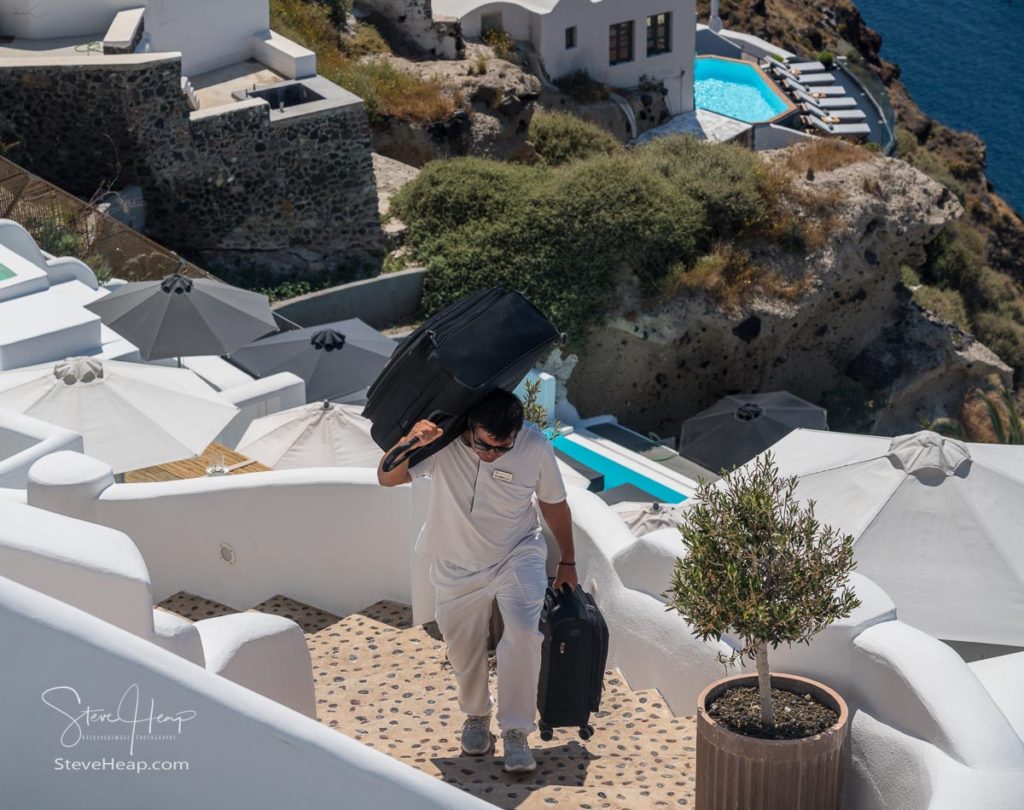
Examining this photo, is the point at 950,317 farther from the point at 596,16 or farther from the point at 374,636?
the point at 374,636

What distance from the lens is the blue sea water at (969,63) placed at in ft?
227

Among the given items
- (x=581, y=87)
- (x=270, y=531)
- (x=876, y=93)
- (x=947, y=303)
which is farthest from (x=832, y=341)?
(x=876, y=93)

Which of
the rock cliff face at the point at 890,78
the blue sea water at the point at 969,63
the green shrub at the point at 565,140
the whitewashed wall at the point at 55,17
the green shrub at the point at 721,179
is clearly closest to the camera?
the whitewashed wall at the point at 55,17

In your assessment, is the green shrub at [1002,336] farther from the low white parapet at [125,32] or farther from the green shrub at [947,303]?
the low white parapet at [125,32]

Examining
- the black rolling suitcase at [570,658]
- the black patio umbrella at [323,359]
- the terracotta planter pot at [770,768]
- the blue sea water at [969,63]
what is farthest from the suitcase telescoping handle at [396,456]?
the blue sea water at [969,63]

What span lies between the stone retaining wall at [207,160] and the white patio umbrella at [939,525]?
13043 millimetres

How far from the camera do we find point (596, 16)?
35.0 metres

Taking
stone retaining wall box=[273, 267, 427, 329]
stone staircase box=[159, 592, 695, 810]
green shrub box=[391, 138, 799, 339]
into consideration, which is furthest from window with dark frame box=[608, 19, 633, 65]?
stone staircase box=[159, 592, 695, 810]

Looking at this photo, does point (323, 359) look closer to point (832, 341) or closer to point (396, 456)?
point (396, 456)

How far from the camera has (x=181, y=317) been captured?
16.0m

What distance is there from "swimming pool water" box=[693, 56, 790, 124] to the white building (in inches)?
118

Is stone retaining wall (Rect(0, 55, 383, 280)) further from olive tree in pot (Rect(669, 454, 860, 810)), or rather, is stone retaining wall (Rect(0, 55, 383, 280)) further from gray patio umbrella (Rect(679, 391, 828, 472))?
olive tree in pot (Rect(669, 454, 860, 810))

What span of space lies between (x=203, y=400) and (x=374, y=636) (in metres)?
6.14

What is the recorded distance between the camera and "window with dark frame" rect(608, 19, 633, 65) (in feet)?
117
